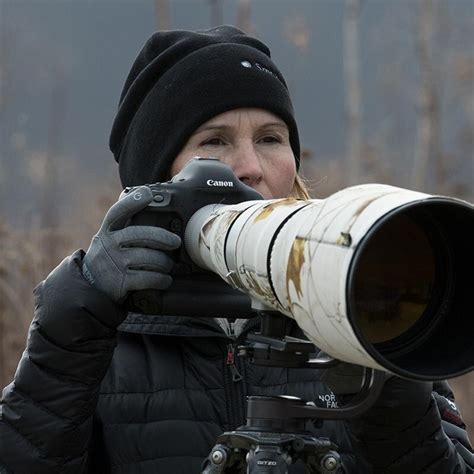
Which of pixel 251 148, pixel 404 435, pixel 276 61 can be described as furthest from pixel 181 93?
pixel 276 61

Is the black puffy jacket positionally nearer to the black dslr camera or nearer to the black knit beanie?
the black dslr camera

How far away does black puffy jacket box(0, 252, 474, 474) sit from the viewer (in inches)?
75.8

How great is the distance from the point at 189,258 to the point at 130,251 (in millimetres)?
128

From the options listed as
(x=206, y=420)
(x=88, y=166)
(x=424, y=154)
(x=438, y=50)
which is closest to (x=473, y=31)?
(x=438, y=50)

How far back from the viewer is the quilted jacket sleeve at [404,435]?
1857 millimetres

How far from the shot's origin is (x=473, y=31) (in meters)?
13.3

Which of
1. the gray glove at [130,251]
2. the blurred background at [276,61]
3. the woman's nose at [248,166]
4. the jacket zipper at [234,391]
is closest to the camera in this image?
the gray glove at [130,251]

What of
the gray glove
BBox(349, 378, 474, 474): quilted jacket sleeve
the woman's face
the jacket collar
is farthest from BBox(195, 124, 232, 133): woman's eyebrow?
BBox(349, 378, 474, 474): quilted jacket sleeve

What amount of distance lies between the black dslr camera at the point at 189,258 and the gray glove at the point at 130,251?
29 millimetres

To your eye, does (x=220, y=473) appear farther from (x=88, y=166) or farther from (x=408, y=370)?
(x=88, y=166)

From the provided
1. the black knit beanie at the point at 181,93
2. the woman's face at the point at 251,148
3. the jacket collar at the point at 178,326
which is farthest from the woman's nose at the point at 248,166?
the jacket collar at the point at 178,326

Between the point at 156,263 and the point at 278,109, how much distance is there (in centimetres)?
79

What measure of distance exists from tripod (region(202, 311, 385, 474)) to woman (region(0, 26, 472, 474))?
0.19 meters

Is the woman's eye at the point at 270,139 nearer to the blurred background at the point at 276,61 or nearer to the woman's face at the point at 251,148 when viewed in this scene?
the woman's face at the point at 251,148
